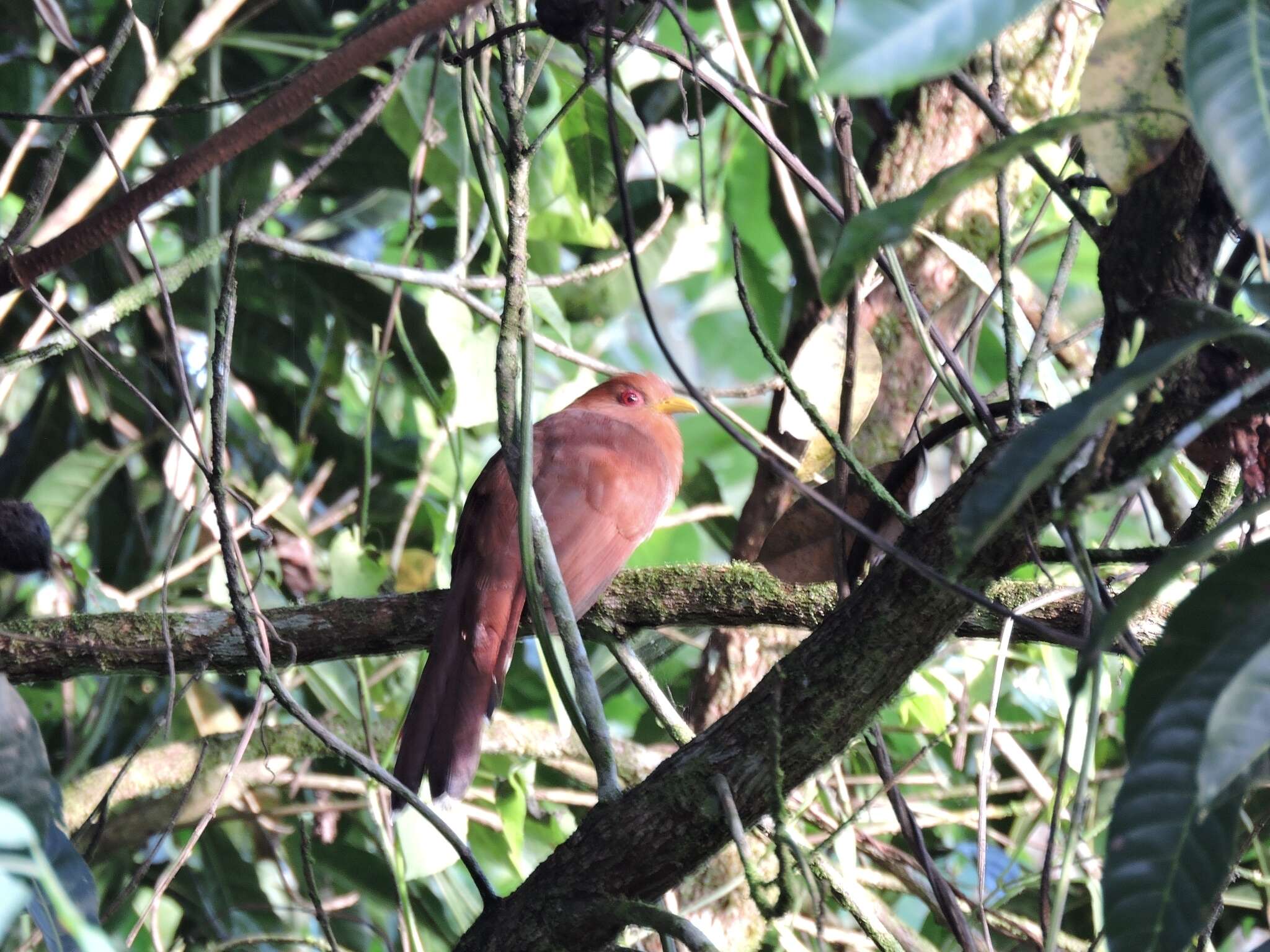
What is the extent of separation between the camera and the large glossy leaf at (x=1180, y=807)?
804mm

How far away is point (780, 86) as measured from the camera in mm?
3447

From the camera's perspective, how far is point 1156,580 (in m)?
0.78

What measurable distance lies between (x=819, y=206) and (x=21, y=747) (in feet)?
8.64

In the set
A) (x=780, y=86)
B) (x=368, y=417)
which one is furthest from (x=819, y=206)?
(x=368, y=417)

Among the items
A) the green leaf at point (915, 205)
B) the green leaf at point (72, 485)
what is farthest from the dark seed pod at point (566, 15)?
the green leaf at point (72, 485)

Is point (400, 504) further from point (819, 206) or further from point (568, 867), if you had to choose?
point (568, 867)

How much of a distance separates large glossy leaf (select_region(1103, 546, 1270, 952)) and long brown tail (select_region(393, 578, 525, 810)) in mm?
1354

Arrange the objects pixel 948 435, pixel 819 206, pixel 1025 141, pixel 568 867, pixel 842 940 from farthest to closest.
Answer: pixel 819 206 < pixel 842 940 < pixel 948 435 < pixel 568 867 < pixel 1025 141

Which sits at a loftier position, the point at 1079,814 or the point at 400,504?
the point at 400,504

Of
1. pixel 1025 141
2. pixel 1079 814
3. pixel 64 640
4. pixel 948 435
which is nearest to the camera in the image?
pixel 1025 141

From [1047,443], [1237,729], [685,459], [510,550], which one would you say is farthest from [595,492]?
[1237,729]

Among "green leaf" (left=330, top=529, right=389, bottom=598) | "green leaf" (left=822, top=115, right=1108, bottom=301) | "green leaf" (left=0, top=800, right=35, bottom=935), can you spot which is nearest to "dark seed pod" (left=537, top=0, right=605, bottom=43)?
"green leaf" (left=822, top=115, right=1108, bottom=301)

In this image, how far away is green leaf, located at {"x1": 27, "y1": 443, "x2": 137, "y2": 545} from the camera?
2959 millimetres

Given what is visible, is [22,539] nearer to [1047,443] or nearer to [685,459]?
[1047,443]
